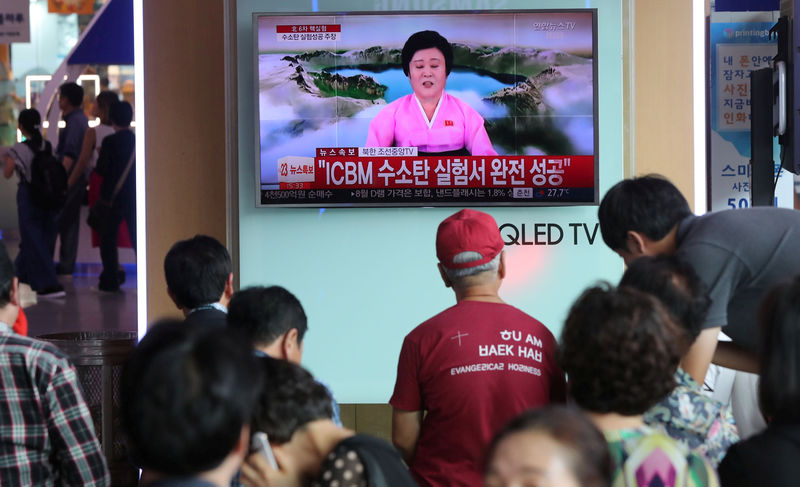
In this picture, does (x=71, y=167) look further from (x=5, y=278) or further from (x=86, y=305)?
(x=5, y=278)

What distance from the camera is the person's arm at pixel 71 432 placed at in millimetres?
2055

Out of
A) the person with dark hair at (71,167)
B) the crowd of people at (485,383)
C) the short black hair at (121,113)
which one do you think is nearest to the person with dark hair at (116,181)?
the short black hair at (121,113)

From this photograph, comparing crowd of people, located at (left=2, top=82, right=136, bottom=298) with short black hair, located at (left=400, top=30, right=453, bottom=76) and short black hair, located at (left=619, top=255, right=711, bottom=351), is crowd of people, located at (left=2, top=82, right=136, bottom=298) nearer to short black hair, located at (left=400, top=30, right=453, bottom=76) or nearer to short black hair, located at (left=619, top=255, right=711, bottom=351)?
short black hair, located at (left=400, top=30, right=453, bottom=76)

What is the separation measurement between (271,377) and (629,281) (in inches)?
32.8

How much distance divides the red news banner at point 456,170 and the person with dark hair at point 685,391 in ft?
7.68

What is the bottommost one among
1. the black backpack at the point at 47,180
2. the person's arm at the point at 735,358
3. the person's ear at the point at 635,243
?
the person's arm at the point at 735,358

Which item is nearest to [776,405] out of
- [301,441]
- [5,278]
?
[301,441]

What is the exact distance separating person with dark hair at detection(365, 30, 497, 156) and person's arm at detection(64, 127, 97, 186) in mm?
5550

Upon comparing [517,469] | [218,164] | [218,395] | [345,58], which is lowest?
[517,469]

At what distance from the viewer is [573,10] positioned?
441 cm

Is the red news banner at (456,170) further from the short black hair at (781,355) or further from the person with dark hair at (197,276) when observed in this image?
the short black hair at (781,355)

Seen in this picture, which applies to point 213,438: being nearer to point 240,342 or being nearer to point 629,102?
point 240,342

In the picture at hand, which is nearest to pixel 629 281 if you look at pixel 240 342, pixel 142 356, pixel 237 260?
pixel 240 342

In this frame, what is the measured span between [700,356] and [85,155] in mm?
8110
